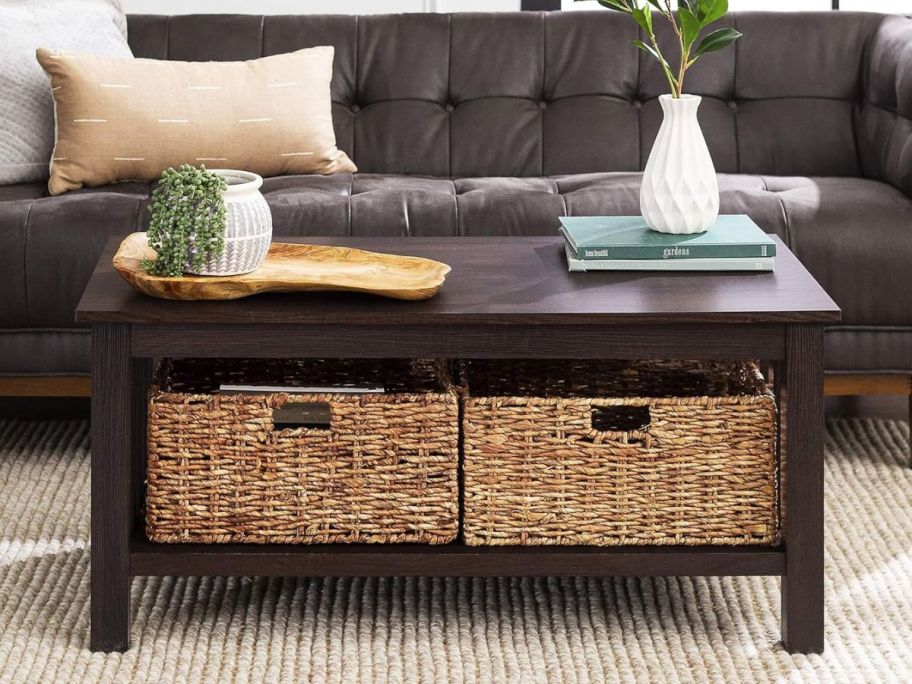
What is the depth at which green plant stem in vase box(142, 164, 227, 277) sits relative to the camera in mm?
1729

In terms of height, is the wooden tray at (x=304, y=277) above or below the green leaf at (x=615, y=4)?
below

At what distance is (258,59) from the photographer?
2883 mm

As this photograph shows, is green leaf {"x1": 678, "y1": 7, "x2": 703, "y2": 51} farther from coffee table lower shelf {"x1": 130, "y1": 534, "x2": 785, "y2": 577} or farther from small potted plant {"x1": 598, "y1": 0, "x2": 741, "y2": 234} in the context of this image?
coffee table lower shelf {"x1": 130, "y1": 534, "x2": 785, "y2": 577}

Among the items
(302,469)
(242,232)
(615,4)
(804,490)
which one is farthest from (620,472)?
(615,4)

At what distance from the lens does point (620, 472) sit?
179 cm

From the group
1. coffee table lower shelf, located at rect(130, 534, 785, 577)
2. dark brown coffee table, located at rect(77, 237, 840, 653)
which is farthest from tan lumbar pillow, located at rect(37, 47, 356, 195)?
coffee table lower shelf, located at rect(130, 534, 785, 577)

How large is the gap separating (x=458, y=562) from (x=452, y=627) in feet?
0.42

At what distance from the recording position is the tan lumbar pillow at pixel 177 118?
2670mm

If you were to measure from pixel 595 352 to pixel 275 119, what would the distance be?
1278mm

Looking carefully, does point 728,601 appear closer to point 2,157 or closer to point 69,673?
point 69,673

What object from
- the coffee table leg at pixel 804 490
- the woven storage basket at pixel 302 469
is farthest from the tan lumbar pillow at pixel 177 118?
the coffee table leg at pixel 804 490

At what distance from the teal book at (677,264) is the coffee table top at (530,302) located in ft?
0.04

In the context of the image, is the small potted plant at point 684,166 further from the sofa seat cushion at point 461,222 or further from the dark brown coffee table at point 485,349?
the sofa seat cushion at point 461,222

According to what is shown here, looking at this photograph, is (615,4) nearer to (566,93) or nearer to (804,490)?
(804,490)
